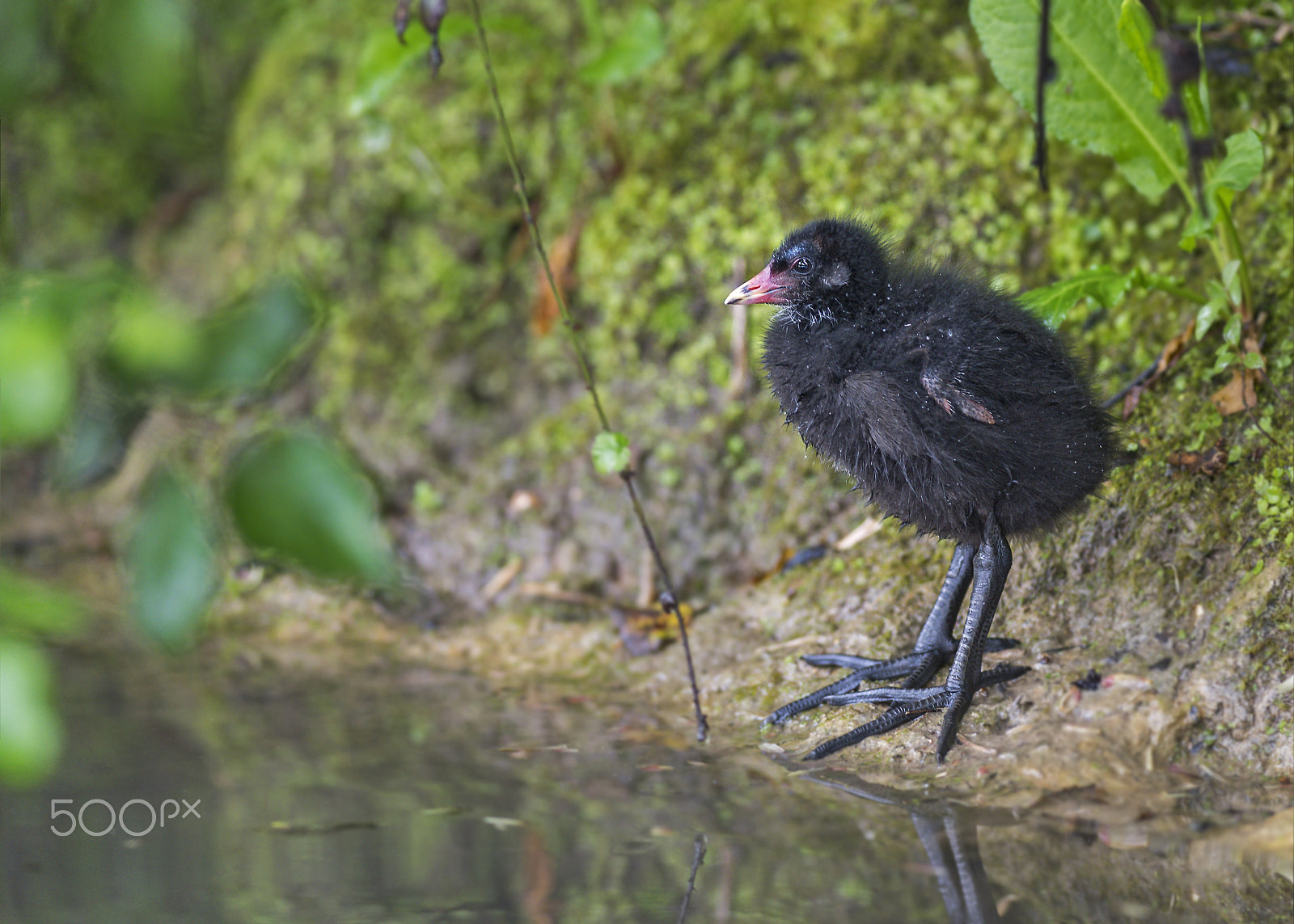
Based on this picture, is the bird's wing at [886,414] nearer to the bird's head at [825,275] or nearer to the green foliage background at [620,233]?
the bird's head at [825,275]

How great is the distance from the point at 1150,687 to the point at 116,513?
4295mm

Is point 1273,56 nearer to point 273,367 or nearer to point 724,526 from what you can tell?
point 724,526

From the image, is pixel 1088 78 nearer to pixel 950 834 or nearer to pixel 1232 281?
pixel 1232 281

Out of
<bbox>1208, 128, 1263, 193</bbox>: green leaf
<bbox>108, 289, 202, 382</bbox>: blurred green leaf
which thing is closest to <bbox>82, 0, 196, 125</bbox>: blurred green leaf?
<bbox>108, 289, 202, 382</bbox>: blurred green leaf

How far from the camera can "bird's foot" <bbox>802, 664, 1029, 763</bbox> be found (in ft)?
8.30

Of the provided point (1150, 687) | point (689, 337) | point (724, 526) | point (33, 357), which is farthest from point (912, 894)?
point (689, 337)

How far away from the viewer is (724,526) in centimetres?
378

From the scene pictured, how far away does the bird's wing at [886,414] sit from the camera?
2.44 m

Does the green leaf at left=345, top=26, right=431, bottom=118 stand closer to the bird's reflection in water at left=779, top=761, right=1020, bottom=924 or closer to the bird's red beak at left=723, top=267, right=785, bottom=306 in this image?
the bird's red beak at left=723, top=267, right=785, bottom=306

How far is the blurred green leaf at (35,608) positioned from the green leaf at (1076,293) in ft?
7.81

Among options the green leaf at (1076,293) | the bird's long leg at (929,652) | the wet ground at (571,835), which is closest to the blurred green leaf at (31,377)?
the wet ground at (571,835)

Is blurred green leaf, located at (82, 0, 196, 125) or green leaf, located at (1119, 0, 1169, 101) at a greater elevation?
blurred green leaf, located at (82, 0, 196, 125)
